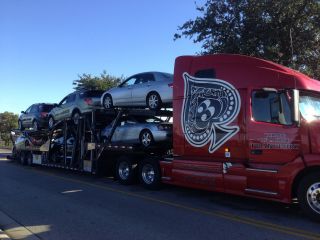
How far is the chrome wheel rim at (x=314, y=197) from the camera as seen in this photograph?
310 inches

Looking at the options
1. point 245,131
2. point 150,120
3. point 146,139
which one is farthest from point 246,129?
point 150,120

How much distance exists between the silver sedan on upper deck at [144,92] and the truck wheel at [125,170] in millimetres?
1727

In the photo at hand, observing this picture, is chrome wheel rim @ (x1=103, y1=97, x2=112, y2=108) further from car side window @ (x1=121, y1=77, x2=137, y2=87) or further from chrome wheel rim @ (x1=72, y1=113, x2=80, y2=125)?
chrome wheel rim @ (x1=72, y1=113, x2=80, y2=125)

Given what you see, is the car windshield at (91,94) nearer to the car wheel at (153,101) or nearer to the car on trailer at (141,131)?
the car on trailer at (141,131)

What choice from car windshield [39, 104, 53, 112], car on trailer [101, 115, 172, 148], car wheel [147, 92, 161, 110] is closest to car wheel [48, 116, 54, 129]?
car windshield [39, 104, 53, 112]

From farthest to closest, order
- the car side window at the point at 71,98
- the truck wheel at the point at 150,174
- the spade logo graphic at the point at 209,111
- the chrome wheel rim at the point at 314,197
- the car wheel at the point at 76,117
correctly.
Answer: 1. the car side window at the point at 71,98
2. the car wheel at the point at 76,117
3. the truck wheel at the point at 150,174
4. the spade logo graphic at the point at 209,111
5. the chrome wheel rim at the point at 314,197

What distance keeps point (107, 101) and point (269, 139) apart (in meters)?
7.83

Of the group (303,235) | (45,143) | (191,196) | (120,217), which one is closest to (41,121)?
(45,143)

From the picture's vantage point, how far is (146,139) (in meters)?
12.8

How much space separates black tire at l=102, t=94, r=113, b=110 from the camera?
15.4 m

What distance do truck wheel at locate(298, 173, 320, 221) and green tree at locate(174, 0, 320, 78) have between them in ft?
42.4

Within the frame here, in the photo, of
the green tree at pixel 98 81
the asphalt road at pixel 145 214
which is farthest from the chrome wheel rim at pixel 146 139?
the green tree at pixel 98 81

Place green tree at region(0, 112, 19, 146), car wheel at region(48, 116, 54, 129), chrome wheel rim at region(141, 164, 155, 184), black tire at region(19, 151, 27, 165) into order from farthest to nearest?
green tree at region(0, 112, 19, 146) → black tire at region(19, 151, 27, 165) → car wheel at region(48, 116, 54, 129) → chrome wheel rim at region(141, 164, 155, 184)

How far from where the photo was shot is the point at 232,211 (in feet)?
29.8
